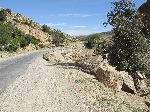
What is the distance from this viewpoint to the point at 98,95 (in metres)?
20.9

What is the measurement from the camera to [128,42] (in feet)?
116

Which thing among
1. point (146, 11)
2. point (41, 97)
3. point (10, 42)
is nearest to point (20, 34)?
point (10, 42)

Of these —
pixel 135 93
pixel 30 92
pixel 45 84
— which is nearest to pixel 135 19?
pixel 135 93

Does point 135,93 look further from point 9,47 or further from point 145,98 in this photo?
point 9,47

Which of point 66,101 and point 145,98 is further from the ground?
point 66,101

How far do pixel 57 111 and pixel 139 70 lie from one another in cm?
1934

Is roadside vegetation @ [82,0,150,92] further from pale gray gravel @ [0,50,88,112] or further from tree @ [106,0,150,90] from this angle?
pale gray gravel @ [0,50,88,112]

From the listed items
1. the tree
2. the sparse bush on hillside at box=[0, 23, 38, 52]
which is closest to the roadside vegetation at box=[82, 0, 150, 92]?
the tree

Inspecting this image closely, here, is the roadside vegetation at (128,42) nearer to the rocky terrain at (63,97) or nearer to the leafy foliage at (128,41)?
the leafy foliage at (128,41)

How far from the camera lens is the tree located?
34312 millimetres

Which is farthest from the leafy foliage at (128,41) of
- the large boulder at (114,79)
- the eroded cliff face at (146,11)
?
the eroded cliff face at (146,11)

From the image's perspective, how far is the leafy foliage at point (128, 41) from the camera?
3434 centimetres

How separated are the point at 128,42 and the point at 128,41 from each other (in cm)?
13

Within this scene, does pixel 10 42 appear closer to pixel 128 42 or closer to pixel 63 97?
pixel 128 42
